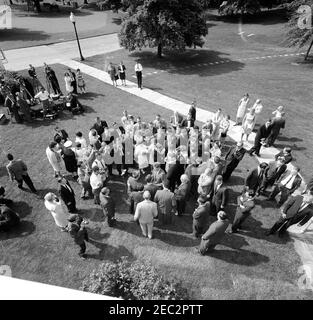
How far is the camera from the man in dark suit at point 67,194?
8.06 m

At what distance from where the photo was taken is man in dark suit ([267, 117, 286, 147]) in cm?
1122

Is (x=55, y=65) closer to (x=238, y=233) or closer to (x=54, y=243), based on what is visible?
(x=54, y=243)

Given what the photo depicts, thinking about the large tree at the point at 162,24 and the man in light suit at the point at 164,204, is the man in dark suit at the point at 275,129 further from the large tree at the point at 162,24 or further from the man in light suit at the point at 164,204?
the large tree at the point at 162,24

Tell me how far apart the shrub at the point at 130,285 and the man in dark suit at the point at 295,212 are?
3826 mm

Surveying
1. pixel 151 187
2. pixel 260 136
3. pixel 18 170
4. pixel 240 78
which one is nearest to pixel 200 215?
pixel 151 187

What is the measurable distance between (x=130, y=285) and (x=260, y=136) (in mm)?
7990

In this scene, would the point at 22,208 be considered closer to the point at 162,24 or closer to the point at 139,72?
the point at 139,72

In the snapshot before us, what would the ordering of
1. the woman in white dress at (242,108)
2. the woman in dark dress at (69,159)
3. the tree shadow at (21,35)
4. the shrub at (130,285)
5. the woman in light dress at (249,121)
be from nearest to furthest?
the shrub at (130,285) → the woman in dark dress at (69,159) → the woman in light dress at (249,121) → the woman in white dress at (242,108) → the tree shadow at (21,35)

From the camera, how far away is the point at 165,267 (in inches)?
294

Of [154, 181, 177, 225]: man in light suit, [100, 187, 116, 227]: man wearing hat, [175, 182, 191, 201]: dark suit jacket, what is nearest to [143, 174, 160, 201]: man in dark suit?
[154, 181, 177, 225]: man in light suit

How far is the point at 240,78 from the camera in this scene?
19531 millimetres

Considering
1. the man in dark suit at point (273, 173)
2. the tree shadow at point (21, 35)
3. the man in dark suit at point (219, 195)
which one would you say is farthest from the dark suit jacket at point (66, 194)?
the tree shadow at point (21, 35)

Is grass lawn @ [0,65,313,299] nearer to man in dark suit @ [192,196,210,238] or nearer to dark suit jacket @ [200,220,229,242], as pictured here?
man in dark suit @ [192,196,210,238]

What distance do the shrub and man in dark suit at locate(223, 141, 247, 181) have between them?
16.0 ft
